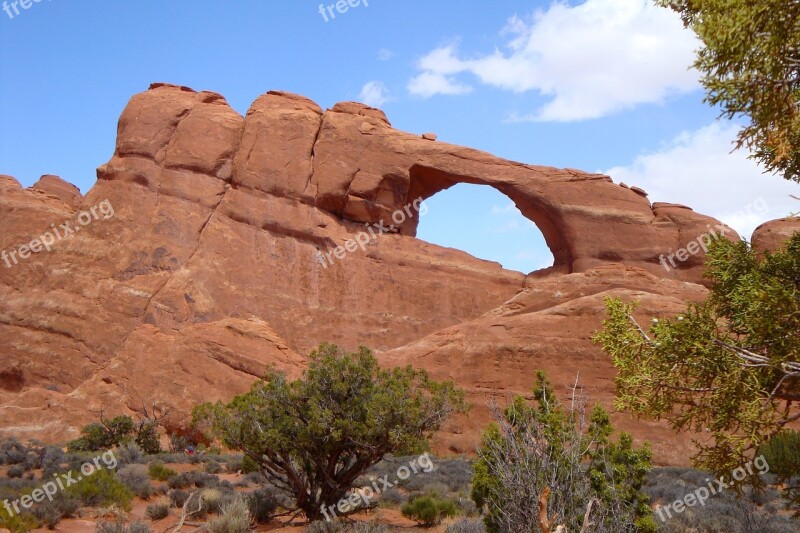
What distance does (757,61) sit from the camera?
5.25m

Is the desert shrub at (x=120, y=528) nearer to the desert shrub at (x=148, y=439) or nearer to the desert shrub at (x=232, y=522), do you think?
the desert shrub at (x=232, y=522)

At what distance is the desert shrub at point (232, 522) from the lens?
11969 millimetres

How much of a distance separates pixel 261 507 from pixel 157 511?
2.17 m

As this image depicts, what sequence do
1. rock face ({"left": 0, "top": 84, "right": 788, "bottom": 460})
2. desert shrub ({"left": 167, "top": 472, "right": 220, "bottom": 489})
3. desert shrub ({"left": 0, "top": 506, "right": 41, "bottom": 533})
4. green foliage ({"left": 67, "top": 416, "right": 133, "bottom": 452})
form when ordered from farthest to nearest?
rock face ({"left": 0, "top": 84, "right": 788, "bottom": 460}) → green foliage ({"left": 67, "top": 416, "right": 133, "bottom": 452}) → desert shrub ({"left": 167, "top": 472, "right": 220, "bottom": 489}) → desert shrub ({"left": 0, "top": 506, "right": 41, "bottom": 533})

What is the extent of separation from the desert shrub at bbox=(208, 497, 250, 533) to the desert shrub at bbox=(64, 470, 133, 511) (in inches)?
126

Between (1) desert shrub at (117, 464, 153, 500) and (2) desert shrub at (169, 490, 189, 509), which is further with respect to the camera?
(1) desert shrub at (117, 464, 153, 500)

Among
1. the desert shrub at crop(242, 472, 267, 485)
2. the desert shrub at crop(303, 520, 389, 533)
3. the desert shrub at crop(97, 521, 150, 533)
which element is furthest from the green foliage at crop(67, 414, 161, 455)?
the desert shrub at crop(303, 520, 389, 533)

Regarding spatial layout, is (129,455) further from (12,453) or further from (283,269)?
(283,269)

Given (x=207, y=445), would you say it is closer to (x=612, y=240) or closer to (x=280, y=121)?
(x=280, y=121)

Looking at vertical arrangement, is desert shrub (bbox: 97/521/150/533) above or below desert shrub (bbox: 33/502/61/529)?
below

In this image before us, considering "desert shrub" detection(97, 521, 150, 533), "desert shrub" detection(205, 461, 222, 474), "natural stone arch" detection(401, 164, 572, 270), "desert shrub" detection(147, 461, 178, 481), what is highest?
"natural stone arch" detection(401, 164, 572, 270)

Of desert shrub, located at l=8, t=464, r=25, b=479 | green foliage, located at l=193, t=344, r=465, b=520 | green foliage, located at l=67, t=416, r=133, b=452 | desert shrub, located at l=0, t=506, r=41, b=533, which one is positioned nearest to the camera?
desert shrub, located at l=0, t=506, r=41, b=533

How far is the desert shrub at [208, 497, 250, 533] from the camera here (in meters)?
12.0

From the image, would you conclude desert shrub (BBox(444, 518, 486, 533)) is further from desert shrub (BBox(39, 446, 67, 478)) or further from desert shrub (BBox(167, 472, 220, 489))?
desert shrub (BBox(39, 446, 67, 478))
